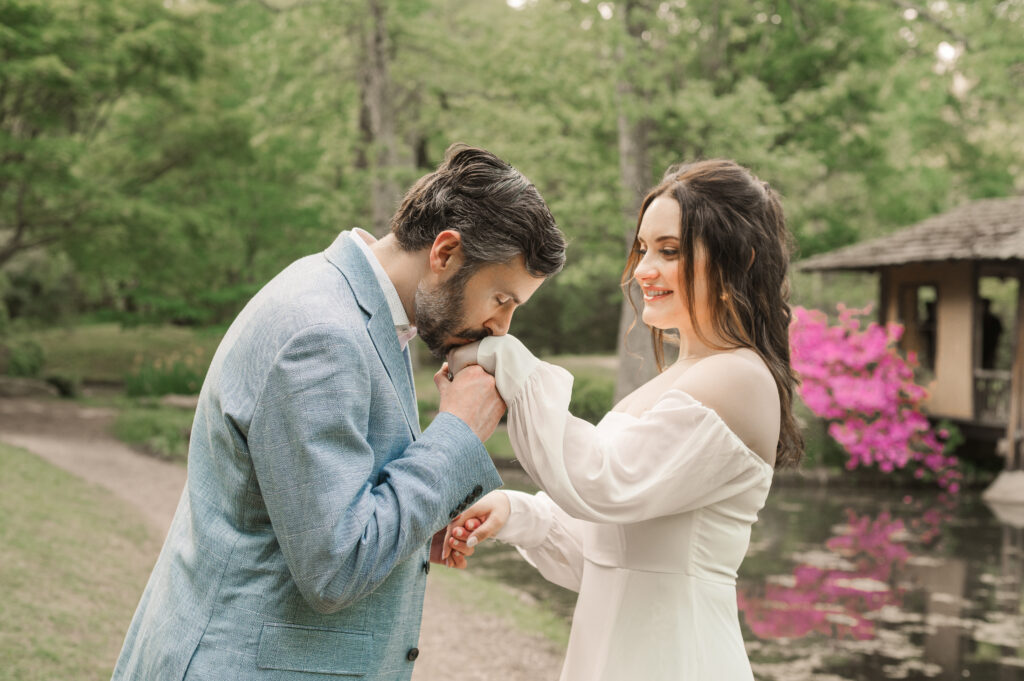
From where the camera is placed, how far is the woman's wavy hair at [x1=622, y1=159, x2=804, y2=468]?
2436 mm

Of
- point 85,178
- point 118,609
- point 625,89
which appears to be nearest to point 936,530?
point 625,89

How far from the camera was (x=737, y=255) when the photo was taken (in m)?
2.44

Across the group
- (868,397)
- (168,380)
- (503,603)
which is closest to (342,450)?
(503,603)

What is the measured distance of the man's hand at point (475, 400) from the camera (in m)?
1.93

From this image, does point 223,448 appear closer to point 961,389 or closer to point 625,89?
point 625,89

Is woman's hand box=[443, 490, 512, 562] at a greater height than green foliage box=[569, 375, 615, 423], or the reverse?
woman's hand box=[443, 490, 512, 562]

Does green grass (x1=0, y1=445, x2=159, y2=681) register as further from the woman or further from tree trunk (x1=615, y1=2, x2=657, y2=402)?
tree trunk (x1=615, y1=2, x2=657, y2=402)

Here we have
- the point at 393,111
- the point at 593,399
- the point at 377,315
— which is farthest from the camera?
the point at 393,111

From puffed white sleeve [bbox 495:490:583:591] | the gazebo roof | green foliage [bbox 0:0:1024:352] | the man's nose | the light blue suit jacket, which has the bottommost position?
puffed white sleeve [bbox 495:490:583:591]

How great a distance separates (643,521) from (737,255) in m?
0.73

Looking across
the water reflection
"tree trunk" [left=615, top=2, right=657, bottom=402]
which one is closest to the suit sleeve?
the water reflection

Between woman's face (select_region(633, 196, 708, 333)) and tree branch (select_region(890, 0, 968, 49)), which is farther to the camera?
tree branch (select_region(890, 0, 968, 49))

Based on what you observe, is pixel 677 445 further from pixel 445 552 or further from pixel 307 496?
pixel 307 496

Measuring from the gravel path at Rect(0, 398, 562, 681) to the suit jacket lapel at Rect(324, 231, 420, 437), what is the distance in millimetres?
4596
